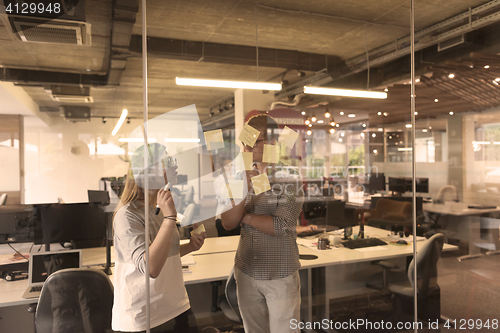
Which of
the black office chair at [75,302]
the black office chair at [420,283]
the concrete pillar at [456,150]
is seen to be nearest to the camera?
the black office chair at [75,302]

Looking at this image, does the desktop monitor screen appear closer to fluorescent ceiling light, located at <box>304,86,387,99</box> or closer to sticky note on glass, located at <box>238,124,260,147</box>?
sticky note on glass, located at <box>238,124,260,147</box>

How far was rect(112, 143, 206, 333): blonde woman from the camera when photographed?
6.22 ft

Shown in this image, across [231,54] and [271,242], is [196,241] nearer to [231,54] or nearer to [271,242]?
[271,242]

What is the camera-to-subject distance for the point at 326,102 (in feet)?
8.02

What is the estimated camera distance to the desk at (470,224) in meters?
2.78

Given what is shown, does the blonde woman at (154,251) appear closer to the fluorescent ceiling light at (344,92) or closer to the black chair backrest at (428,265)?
the fluorescent ceiling light at (344,92)

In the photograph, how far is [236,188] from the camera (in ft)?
6.61

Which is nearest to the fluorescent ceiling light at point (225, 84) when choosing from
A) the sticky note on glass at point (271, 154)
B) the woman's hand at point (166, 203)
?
Result: the sticky note on glass at point (271, 154)

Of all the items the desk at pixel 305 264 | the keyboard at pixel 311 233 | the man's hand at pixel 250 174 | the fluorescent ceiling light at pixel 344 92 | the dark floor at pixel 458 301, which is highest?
the fluorescent ceiling light at pixel 344 92

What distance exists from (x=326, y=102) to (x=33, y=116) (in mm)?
1876

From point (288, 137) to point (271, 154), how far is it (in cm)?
17

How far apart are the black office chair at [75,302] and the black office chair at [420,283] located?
1.87m

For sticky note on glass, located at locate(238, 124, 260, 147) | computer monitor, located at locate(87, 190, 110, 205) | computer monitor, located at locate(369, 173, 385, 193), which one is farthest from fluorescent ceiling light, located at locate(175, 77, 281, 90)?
computer monitor, located at locate(369, 173, 385, 193)

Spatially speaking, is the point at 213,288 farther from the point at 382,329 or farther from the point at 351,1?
the point at 351,1
